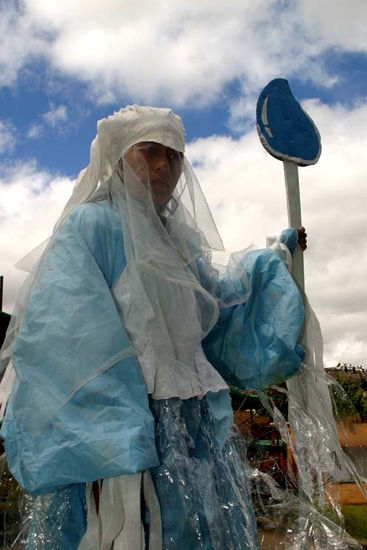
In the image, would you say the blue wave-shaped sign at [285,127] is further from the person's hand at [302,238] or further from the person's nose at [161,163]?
the person's nose at [161,163]

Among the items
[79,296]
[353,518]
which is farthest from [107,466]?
[353,518]

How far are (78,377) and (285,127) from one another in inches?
57.8

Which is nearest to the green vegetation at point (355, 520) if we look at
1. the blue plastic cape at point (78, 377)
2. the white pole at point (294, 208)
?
the white pole at point (294, 208)

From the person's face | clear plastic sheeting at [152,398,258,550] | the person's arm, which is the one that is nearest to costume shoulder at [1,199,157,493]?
clear plastic sheeting at [152,398,258,550]

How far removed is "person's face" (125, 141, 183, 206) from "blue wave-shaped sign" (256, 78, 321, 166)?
2.03 feet

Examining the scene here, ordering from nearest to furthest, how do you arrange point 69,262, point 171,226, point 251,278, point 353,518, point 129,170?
point 69,262 → point 129,170 → point 171,226 → point 251,278 → point 353,518

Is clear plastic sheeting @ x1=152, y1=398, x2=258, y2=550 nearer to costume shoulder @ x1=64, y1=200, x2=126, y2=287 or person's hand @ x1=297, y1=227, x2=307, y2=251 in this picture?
costume shoulder @ x1=64, y1=200, x2=126, y2=287

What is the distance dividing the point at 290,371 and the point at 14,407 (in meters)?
0.99

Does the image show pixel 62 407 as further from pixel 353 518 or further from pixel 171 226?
pixel 353 518

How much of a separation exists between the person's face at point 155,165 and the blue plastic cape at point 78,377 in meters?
0.16

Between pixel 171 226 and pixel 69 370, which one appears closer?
pixel 69 370

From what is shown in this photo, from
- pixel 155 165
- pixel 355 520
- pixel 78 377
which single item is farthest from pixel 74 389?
pixel 355 520

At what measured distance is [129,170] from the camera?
1.80 m

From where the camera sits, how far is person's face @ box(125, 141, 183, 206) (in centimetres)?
183
